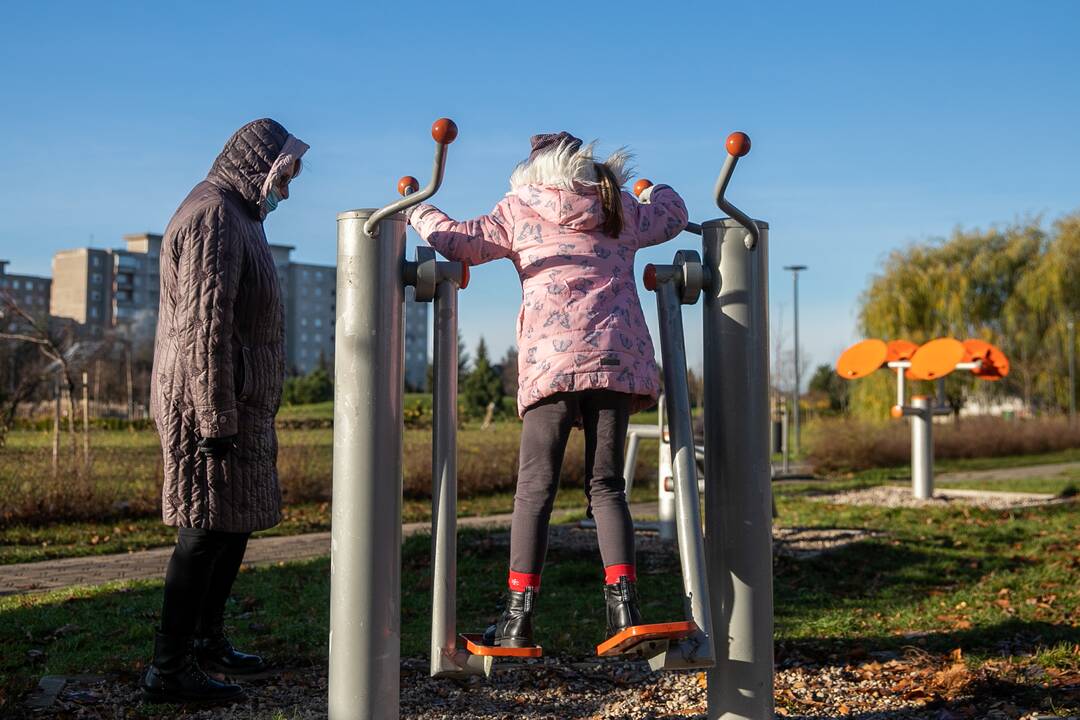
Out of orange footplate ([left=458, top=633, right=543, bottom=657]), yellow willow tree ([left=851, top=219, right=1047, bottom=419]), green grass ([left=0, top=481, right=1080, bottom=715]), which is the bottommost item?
green grass ([left=0, top=481, right=1080, bottom=715])

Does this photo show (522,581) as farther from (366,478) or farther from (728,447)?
(728,447)

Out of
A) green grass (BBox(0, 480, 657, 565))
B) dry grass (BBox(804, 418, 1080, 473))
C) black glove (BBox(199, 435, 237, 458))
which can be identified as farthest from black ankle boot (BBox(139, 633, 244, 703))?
dry grass (BBox(804, 418, 1080, 473))

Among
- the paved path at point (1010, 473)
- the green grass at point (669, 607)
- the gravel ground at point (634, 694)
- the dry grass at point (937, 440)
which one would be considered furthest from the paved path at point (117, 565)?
the dry grass at point (937, 440)

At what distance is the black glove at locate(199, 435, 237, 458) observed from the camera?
347 centimetres

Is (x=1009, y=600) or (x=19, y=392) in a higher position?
(x=19, y=392)

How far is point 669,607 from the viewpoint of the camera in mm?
5746

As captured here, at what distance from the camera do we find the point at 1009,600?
611 cm

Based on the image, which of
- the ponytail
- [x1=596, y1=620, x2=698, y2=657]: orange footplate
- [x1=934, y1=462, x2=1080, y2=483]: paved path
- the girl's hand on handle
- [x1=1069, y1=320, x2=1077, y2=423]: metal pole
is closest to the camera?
[x1=596, y1=620, x2=698, y2=657]: orange footplate

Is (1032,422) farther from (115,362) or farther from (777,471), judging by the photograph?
(115,362)

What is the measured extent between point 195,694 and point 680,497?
1.70 meters

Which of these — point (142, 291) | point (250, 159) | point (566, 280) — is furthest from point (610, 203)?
point (142, 291)

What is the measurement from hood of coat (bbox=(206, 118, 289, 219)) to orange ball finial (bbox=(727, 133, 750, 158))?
1606 millimetres

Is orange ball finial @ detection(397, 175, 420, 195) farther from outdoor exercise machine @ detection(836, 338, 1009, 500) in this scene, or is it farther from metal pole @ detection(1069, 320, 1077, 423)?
metal pole @ detection(1069, 320, 1077, 423)


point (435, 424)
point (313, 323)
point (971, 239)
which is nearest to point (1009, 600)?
point (435, 424)
